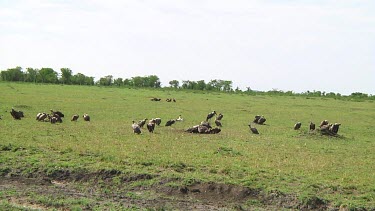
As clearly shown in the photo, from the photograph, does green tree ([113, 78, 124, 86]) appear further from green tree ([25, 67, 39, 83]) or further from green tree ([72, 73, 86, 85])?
green tree ([25, 67, 39, 83])

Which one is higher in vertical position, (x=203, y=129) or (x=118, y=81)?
(x=118, y=81)

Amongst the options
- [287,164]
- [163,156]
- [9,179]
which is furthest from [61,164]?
[287,164]

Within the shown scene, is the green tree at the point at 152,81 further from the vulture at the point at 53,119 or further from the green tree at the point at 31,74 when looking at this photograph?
the vulture at the point at 53,119

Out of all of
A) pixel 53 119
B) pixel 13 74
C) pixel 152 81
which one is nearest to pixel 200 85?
pixel 152 81

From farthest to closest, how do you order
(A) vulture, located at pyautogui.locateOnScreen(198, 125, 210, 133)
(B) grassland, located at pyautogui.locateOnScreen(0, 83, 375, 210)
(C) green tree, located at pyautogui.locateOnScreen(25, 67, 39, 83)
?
(C) green tree, located at pyautogui.locateOnScreen(25, 67, 39, 83), (A) vulture, located at pyautogui.locateOnScreen(198, 125, 210, 133), (B) grassland, located at pyautogui.locateOnScreen(0, 83, 375, 210)

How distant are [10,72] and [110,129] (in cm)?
5735

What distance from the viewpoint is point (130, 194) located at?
402 inches

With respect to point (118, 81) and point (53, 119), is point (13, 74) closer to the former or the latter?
point (118, 81)

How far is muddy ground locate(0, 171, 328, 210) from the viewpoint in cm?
952

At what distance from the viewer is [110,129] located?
18.7m

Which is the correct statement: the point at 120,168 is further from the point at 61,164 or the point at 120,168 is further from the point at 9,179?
the point at 9,179

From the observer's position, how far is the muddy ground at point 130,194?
952cm

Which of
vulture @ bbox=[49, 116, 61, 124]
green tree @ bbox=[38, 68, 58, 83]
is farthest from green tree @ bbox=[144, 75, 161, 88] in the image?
vulture @ bbox=[49, 116, 61, 124]

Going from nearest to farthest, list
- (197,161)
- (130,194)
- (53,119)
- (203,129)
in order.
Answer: (130,194) → (197,161) → (203,129) → (53,119)
